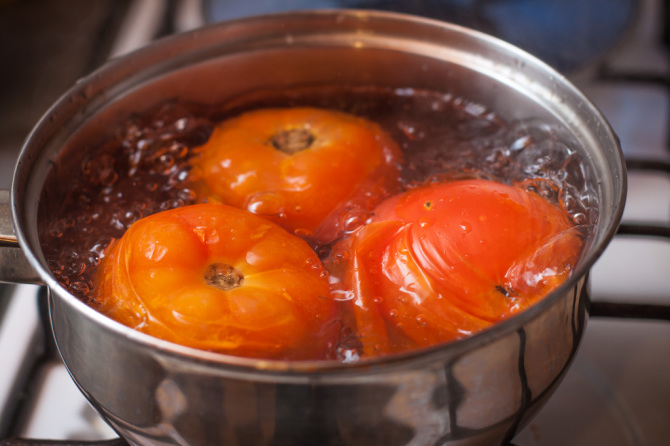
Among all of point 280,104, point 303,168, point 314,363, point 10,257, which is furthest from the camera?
point 280,104

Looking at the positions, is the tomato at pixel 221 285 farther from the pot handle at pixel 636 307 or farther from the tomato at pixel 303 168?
the pot handle at pixel 636 307

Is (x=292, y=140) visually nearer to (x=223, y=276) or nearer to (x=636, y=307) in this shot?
(x=223, y=276)

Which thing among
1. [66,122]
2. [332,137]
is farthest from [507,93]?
[66,122]

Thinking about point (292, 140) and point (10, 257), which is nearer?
point (10, 257)

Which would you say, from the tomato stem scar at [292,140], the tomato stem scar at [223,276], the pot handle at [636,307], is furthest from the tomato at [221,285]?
the pot handle at [636,307]

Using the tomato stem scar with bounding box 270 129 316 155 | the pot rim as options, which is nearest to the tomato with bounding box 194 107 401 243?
the tomato stem scar with bounding box 270 129 316 155

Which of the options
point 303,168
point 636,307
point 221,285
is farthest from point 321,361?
point 636,307

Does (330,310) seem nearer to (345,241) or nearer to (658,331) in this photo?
(345,241)
